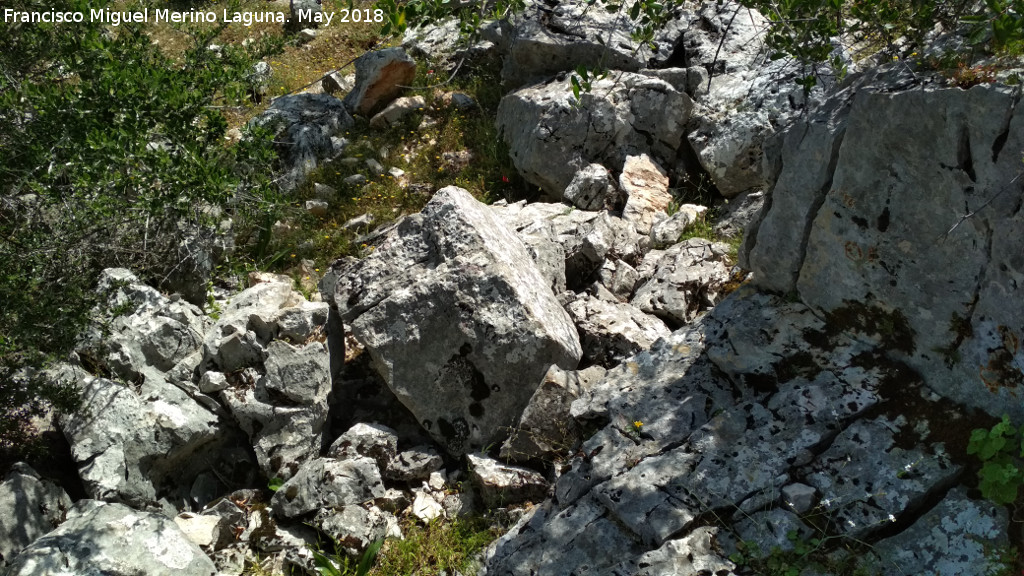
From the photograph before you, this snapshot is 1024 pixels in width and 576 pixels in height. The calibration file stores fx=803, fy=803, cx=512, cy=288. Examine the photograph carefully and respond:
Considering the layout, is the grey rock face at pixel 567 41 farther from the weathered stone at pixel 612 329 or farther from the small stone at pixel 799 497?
the small stone at pixel 799 497

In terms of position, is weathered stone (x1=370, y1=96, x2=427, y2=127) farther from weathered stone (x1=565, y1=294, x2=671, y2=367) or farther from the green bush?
weathered stone (x1=565, y1=294, x2=671, y2=367)

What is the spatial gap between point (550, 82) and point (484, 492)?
5464 mm

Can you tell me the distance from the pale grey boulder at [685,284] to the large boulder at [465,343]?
3.24 feet

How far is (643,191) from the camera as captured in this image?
27.3 ft

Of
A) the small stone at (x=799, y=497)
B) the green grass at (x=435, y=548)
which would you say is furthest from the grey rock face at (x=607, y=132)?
the small stone at (x=799, y=497)

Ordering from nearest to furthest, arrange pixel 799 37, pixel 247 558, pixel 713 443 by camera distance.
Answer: pixel 713 443, pixel 799 37, pixel 247 558

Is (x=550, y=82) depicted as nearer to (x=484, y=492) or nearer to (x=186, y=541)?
(x=484, y=492)

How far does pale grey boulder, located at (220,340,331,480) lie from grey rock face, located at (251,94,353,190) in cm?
392

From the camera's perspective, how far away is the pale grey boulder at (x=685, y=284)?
6773mm

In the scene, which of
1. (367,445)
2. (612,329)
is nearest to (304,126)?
(367,445)

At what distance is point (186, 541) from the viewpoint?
5.29 meters

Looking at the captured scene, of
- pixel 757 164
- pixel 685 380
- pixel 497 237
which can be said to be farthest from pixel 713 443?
pixel 757 164

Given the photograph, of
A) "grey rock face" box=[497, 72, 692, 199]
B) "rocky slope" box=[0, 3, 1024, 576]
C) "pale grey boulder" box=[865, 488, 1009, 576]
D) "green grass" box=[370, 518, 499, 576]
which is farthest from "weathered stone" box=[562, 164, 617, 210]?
"pale grey boulder" box=[865, 488, 1009, 576]

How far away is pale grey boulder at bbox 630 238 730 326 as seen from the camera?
6.77 metres
